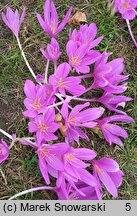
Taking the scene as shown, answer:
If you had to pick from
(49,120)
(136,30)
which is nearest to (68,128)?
(49,120)

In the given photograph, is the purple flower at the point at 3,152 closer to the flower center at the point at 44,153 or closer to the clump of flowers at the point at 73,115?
the clump of flowers at the point at 73,115

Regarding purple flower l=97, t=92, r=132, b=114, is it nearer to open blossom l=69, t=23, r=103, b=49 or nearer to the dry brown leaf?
open blossom l=69, t=23, r=103, b=49

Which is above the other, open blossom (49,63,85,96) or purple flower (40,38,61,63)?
purple flower (40,38,61,63)

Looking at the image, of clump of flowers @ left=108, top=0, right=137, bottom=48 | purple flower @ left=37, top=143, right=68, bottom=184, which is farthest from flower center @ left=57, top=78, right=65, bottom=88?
clump of flowers @ left=108, top=0, right=137, bottom=48

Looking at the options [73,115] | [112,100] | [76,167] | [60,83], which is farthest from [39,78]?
[76,167]

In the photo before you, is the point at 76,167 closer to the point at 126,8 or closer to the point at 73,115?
the point at 73,115

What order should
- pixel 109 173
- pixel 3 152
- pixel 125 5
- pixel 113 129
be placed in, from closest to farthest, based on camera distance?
pixel 3 152
pixel 109 173
pixel 113 129
pixel 125 5

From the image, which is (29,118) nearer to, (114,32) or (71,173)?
(71,173)
